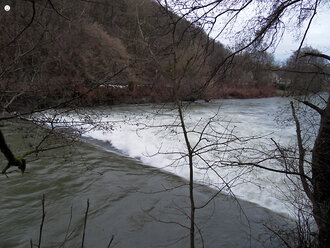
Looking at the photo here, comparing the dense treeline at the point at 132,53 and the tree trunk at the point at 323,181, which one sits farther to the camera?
the tree trunk at the point at 323,181

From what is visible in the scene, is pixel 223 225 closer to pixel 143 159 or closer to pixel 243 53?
pixel 243 53

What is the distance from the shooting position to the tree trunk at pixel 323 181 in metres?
2.86

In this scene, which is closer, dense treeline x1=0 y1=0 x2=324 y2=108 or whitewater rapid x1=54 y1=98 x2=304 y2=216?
dense treeline x1=0 y1=0 x2=324 y2=108

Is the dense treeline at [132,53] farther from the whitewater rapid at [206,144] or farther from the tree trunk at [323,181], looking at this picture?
the tree trunk at [323,181]

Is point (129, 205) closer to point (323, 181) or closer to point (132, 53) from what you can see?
point (132, 53)

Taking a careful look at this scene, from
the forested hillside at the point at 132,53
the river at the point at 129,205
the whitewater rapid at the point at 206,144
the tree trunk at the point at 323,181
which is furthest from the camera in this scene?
the river at the point at 129,205

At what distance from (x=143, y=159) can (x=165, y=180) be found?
1.94 meters

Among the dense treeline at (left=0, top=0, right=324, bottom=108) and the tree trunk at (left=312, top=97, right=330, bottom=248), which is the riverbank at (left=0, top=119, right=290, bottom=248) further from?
the dense treeline at (left=0, top=0, right=324, bottom=108)

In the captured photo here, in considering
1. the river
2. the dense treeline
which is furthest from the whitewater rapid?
the dense treeline

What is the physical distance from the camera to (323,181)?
10.1ft

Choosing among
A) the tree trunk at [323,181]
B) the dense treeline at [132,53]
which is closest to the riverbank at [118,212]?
the tree trunk at [323,181]

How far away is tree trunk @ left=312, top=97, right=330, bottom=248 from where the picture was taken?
2.86m

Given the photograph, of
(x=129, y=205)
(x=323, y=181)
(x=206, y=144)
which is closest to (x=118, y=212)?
(x=129, y=205)

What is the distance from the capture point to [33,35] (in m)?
3.47
